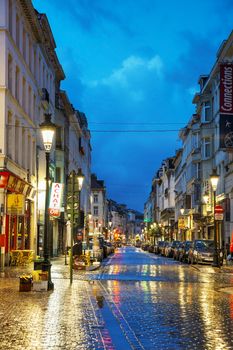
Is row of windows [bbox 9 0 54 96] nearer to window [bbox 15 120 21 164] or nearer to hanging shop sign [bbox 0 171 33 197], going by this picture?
→ window [bbox 15 120 21 164]

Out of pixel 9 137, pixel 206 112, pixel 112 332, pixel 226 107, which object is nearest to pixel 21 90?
pixel 9 137

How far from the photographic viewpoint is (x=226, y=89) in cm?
3519

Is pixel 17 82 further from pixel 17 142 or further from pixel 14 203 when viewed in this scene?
pixel 14 203

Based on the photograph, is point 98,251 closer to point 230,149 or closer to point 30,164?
point 30,164

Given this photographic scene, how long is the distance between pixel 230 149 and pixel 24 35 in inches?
629

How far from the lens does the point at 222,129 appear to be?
33.8 m

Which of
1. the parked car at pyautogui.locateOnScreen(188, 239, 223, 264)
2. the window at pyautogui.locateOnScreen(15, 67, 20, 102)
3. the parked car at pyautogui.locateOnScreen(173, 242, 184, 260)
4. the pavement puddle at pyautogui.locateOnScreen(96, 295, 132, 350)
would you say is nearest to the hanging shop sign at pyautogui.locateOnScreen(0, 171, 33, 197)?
the window at pyautogui.locateOnScreen(15, 67, 20, 102)

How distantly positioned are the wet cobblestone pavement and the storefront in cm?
1219

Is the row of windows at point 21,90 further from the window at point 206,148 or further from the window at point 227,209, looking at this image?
the window at point 206,148

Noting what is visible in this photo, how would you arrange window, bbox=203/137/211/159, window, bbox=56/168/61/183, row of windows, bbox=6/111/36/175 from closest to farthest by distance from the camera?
row of windows, bbox=6/111/36/175 → window, bbox=56/168/61/183 → window, bbox=203/137/211/159

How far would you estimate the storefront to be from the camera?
3434 centimetres

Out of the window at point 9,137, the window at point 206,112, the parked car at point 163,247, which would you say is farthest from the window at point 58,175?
the window at point 9,137

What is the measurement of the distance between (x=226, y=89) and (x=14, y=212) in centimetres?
1315

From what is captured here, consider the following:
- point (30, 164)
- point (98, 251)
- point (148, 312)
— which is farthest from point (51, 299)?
point (98, 251)
